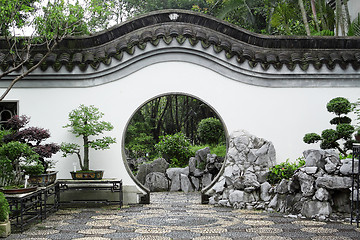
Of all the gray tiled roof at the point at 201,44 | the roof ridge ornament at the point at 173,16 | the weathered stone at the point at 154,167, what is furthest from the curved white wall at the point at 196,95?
the weathered stone at the point at 154,167

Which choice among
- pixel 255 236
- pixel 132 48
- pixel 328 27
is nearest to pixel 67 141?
pixel 132 48

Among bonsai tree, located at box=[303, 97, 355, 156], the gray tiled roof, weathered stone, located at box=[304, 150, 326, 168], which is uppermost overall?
the gray tiled roof

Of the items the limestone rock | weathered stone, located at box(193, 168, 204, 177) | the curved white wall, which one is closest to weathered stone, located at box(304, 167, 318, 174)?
the curved white wall

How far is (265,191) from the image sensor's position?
7699mm

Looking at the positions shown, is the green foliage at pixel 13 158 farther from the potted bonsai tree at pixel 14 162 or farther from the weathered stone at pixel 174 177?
the weathered stone at pixel 174 177

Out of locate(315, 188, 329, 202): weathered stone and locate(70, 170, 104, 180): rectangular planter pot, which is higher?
locate(70, 170, 104, 180): rectangular planter pot

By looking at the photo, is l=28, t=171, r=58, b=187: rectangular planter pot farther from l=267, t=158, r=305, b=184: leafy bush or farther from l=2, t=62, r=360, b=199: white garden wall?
l=267, t=158, r=305, b=184: leafy bush

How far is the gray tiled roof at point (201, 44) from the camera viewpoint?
851 cm

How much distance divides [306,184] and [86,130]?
3897mm

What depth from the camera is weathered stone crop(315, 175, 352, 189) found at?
6453mm

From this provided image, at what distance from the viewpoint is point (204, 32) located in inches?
343

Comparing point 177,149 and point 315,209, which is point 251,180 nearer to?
point 315,209

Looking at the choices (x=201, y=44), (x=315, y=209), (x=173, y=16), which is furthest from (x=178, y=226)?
(x=173, y=16)

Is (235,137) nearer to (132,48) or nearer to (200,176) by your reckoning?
(132,48)
